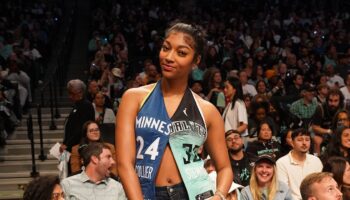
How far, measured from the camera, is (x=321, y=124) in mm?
9641

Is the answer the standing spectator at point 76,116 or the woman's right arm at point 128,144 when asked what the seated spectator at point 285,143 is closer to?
the standing spectator at point 76,116

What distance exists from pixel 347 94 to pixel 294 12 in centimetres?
872

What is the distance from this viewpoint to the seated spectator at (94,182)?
631 centimetres

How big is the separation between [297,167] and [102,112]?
3.11 meters

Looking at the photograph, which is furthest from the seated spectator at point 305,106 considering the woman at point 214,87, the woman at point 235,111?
the woman at point 235,111

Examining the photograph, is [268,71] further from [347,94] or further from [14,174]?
[14,174]

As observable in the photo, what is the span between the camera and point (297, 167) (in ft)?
24.4

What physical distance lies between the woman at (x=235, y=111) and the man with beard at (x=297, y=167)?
1.20 meters

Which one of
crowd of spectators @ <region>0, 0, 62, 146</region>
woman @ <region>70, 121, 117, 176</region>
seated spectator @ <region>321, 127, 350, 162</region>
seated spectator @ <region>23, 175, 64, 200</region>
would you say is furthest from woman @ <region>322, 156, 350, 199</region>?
crowd of spectators @ <region>0, 0, 62, 146</region>

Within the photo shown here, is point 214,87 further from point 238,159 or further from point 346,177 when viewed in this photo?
point 346,177

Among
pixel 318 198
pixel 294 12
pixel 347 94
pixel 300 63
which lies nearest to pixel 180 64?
pixel 318 198

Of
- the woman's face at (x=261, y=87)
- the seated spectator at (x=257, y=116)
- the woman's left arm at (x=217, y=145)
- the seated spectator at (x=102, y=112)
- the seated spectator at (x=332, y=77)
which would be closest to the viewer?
the woman's left arm at (x=217, y=145)

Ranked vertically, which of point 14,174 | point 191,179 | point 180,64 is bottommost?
point 14,174

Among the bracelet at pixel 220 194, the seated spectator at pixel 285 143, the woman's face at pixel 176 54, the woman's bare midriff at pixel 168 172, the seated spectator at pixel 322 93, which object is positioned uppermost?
the woman's face at pixel 176 54
